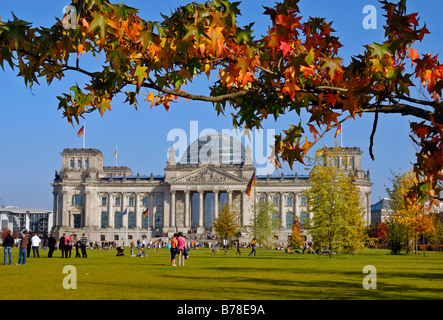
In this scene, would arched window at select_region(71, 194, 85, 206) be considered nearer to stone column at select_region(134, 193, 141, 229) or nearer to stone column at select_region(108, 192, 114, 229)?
stone column at select_region(108, 192, 114, 229)

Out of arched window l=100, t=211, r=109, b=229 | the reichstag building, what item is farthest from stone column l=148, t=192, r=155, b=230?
arched window l=100, t=211, r=109, b=229

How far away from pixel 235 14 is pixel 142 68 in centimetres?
145

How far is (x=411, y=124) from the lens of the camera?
342 inches

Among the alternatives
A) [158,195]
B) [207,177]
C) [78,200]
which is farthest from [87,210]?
[207,177]

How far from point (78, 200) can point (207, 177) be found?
34.0 metres

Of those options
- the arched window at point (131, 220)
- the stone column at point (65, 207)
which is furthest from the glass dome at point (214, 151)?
the stone column at point (65, 207)

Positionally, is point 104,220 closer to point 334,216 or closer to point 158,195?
point 158,195

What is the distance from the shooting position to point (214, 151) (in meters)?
167

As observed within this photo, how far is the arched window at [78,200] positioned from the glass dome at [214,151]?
3247 cm

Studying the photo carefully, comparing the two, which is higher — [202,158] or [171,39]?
[202,158]

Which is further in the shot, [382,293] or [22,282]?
[22,282]

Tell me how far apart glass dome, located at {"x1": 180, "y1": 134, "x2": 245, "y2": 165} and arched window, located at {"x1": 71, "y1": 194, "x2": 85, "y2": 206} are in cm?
3247
